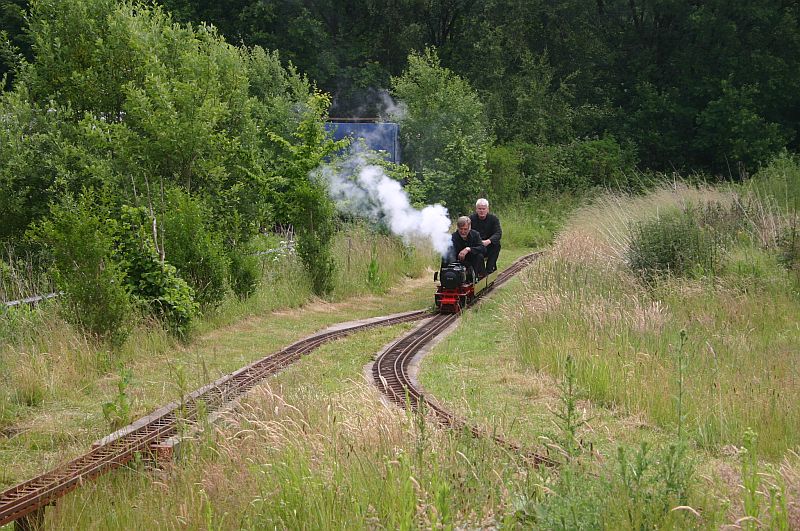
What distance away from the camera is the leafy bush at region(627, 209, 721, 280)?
13086 millimetres

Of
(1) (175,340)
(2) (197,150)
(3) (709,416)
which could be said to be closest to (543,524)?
(3) (709,416)

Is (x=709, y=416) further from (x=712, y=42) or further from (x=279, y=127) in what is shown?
(x=712, y=42)

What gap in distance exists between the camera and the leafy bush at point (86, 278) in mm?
10852

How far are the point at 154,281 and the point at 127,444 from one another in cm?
539

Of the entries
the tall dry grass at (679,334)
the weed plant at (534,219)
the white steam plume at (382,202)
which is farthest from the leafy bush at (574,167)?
the tall dry grass at (679,334)

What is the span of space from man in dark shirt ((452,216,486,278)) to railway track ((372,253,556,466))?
3.08 ft

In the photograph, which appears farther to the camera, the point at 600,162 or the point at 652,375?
the point at 600,162

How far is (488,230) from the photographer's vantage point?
16953 millimetres

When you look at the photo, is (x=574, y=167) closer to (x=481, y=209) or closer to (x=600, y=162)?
(x=600, y=162)

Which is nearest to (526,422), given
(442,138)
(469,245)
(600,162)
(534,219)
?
(469,245)

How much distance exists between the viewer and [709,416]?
295 inches

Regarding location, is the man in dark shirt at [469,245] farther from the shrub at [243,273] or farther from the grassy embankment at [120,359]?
the shrub at [243,273]

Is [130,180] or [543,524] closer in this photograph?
[543,524]

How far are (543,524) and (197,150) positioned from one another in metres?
10.6
